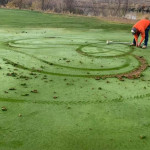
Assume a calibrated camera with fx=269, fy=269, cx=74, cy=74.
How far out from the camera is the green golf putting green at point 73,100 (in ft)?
8.70

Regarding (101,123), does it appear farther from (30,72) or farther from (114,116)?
(30,72)

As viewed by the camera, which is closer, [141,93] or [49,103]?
[49,103]

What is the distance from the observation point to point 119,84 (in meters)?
4.31

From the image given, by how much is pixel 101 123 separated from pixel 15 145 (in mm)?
979

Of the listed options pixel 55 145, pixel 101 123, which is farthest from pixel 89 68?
pixel 55 145

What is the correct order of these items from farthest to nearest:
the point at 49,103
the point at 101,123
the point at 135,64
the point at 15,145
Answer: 1. the point at 135,64
2. the point at 49,103
3. the point at 101,123
4. the point at 15,145

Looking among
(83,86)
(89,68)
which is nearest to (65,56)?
(89,68)

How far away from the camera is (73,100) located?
358 centimetres

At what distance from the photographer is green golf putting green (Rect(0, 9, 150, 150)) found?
2650mm

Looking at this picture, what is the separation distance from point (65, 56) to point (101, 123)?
10.7 ft

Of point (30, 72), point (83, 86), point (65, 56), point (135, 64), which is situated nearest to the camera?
point (83, 86)

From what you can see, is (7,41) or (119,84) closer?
(119,84)

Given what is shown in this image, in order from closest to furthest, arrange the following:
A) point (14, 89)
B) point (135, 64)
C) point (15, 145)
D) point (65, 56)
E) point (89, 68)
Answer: point (15, 145) → point (14, 89) → point (89, 68) → point (135, 64) → point (65, 56)

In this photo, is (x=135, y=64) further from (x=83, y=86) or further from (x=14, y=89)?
(x=14, y=89)
